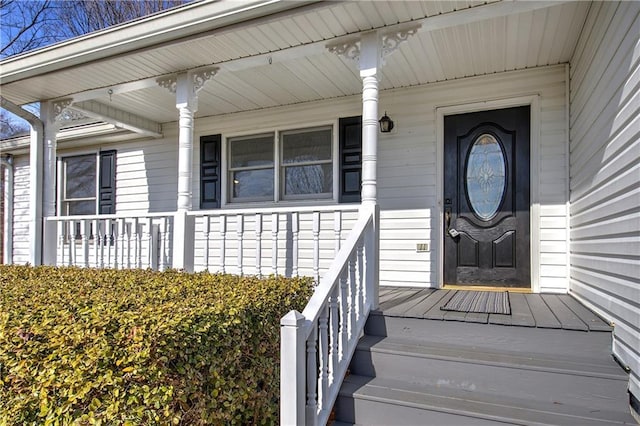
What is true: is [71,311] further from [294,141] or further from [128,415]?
[294,141]

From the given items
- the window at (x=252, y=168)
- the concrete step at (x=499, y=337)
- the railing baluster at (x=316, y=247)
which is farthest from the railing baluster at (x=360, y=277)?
the window at (x=252, y=168)

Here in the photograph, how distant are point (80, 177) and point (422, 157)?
5.66 metres

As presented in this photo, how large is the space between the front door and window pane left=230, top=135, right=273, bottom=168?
7.40ft

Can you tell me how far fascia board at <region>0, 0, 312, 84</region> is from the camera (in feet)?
10.1

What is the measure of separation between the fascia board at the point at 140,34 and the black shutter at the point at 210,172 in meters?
1.94

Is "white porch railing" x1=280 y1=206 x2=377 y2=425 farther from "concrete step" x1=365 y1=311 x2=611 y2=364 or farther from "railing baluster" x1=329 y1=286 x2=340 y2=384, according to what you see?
"concrete step" x1=365 y1=311 x2=611 y2=364

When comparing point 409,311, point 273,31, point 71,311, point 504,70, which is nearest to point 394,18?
point 273,31

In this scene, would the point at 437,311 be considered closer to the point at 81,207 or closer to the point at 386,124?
the point at 386,124

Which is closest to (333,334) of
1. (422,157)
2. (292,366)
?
(292,366)

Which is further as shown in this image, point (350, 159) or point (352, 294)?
point (350, 159)

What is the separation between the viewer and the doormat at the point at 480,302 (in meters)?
2.86

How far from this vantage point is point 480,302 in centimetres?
319

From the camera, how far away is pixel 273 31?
3.22 m

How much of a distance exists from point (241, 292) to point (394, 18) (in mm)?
2251
